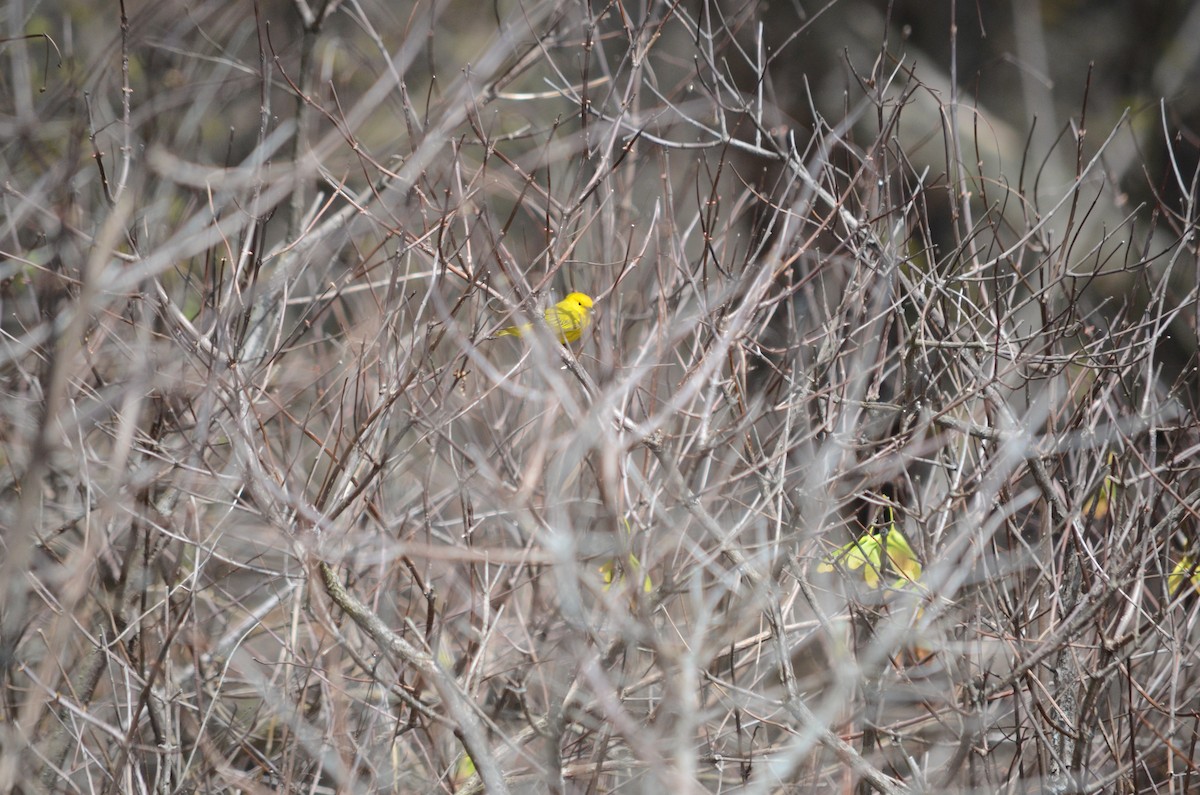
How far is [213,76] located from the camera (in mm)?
6562

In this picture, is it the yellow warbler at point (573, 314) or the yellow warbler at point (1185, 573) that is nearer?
the yellow warbler at point (1185, 573)

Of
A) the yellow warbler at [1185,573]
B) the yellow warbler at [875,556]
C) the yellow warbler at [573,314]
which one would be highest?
the yellow warbler at [1185,573]

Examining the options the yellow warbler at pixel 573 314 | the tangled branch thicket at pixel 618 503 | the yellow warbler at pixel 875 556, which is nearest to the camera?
the tangled branch thicket at pixel 618 503

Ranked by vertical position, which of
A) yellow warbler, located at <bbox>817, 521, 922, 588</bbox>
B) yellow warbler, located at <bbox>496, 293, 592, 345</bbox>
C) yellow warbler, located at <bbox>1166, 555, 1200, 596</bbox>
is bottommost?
yellow warbler, located at <bbox>496, 293, 592, 345</bbox>

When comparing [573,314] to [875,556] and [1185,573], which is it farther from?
[1185,573]

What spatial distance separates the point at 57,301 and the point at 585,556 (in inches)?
77.7

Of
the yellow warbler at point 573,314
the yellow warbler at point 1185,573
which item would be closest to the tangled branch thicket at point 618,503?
the yellow warbler at point 1185,573

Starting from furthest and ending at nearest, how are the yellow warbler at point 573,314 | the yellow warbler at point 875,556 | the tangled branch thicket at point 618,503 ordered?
the yellow warbler at point 573,314
the yellow warbler at point 875,556
the tangled branch thicket at point 618,503

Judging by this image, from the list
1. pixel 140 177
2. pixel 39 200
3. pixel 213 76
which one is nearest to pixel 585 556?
pixel 140 177

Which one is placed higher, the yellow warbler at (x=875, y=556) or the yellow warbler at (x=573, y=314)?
the yellow warbler at (x=875, y=556)

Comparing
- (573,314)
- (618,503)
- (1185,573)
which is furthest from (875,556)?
(573,314)

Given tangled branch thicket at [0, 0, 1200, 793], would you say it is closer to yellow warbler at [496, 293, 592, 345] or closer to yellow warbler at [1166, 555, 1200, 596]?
yellow warbler at [1166, 555, 1200, 596]

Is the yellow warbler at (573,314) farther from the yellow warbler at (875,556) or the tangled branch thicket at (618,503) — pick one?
the yellow warbler at (875,556)

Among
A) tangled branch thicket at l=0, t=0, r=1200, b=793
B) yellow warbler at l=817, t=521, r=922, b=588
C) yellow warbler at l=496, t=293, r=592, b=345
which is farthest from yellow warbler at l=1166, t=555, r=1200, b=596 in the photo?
yellow warbler at l=496, t=293, r=592, b=345
